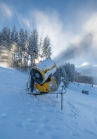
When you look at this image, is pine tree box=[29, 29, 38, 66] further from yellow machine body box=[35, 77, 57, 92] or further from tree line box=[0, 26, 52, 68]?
yellow machine body box=[35, 77, 57, 92]

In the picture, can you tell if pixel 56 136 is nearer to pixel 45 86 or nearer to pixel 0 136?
pixel 0 136

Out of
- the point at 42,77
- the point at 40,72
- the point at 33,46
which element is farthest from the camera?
the point at 33,46

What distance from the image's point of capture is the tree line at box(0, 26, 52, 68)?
25.1 metres

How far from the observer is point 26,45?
92.3 ft

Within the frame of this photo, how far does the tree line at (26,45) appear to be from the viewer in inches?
989

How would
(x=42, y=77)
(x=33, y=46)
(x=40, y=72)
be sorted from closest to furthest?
(x=40, y=72) → (x=42, y=77) → (x=33, y=46)

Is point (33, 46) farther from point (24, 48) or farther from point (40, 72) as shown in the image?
point (40, 72)

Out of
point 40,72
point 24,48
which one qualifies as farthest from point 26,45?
point 40,72

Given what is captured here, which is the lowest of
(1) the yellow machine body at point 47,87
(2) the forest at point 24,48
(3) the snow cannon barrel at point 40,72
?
(1) the yellow machine body at point 47,87

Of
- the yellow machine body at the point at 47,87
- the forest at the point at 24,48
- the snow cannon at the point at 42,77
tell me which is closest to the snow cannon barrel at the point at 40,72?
the snow cannon at the point at 42,77

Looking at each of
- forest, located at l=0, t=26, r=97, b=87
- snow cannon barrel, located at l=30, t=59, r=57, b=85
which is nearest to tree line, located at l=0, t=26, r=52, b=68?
forest, located at l=0, t=26, r=97, b=87

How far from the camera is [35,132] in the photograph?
2.16m

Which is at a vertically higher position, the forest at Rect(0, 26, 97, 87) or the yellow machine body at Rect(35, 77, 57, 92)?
the forest at Rect(0, 26, 97, 87)

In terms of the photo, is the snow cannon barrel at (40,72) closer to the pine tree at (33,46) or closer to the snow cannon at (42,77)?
the snow cannon at (42,77)
